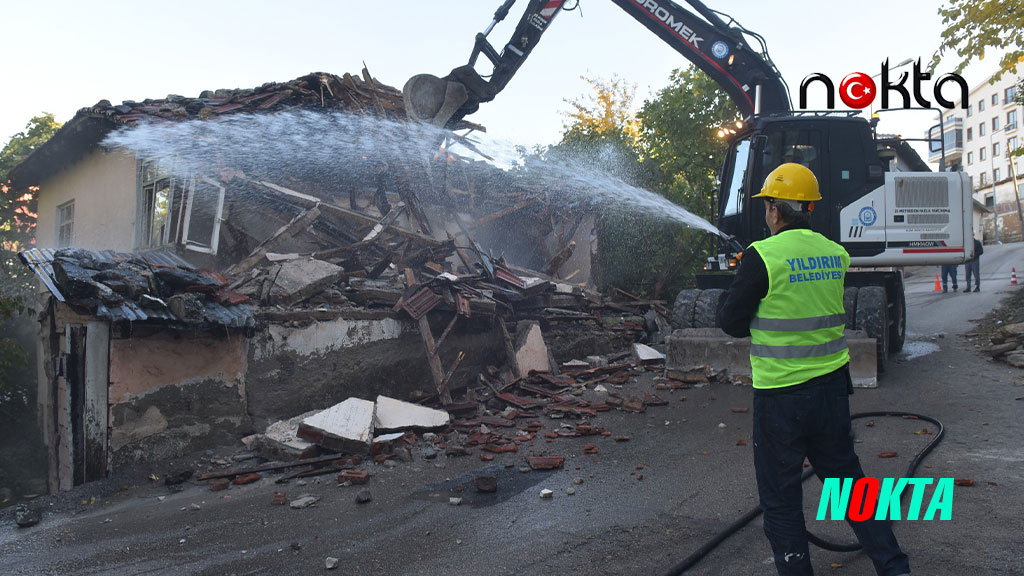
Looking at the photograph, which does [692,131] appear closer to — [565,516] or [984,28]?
[984,28]

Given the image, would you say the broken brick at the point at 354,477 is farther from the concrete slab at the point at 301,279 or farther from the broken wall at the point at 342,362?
the concrete slab at the point at 301,279

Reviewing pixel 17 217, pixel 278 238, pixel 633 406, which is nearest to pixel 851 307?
pixel 633 406

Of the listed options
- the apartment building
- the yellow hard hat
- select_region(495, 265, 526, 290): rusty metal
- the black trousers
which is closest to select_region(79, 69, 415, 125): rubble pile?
select_region(495, 265, 526, 290): rusty metal

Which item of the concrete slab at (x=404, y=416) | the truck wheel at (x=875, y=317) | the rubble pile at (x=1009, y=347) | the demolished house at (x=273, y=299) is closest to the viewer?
the demolished house at (x=273, y=299)

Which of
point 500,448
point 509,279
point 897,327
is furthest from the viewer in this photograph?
point 509,279

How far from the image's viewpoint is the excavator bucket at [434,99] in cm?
959

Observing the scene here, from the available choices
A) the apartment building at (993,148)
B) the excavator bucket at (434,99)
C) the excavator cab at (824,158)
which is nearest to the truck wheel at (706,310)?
the excavator cab at (824,158)

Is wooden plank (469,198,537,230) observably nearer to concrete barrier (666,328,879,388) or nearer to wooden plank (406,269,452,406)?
wooden plank (406,269,452,406)

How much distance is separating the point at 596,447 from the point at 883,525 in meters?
3.62

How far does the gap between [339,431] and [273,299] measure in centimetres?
228

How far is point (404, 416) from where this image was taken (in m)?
7.27

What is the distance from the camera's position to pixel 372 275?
31.9 ft

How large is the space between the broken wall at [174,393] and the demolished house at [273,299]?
0.05 ft

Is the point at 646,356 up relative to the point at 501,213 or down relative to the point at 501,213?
down
